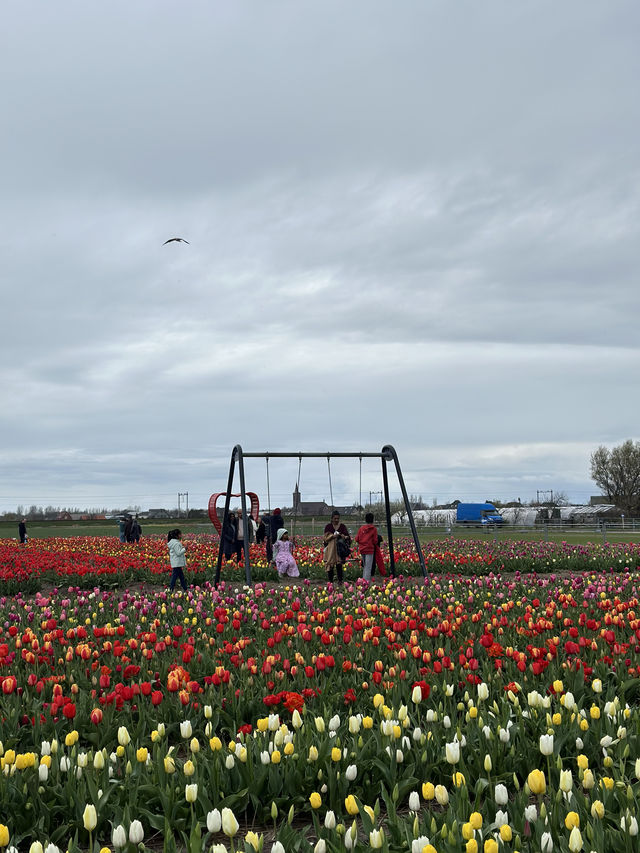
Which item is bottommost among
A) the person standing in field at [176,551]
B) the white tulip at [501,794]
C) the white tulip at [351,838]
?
the white tulip at [351,838]

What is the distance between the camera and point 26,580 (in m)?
17.4

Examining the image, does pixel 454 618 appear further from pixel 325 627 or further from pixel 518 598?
pixel 518 598

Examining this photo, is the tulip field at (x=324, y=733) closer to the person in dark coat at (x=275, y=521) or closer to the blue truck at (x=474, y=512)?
the person in dark coat at (x=275, y=521)

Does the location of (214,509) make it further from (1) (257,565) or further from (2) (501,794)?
(2) (501,794)

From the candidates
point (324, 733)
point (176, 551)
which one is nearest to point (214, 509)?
point (176, 551)

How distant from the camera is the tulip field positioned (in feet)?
11.9

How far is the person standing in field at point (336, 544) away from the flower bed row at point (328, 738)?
6872 millimetres

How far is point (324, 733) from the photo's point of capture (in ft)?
15.8

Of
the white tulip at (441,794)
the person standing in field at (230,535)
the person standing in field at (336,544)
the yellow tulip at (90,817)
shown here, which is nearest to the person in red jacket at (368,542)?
the person standing in field at (336,544)

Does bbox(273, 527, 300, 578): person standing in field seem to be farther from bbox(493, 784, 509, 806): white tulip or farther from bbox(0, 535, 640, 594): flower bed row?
bbox(493, 784, 509, 806): white tulip

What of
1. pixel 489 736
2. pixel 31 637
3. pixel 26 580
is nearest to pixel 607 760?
pixel 489 736

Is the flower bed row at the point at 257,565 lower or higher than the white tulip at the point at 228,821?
lower

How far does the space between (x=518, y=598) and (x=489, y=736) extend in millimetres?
6715

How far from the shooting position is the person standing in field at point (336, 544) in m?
16.0
